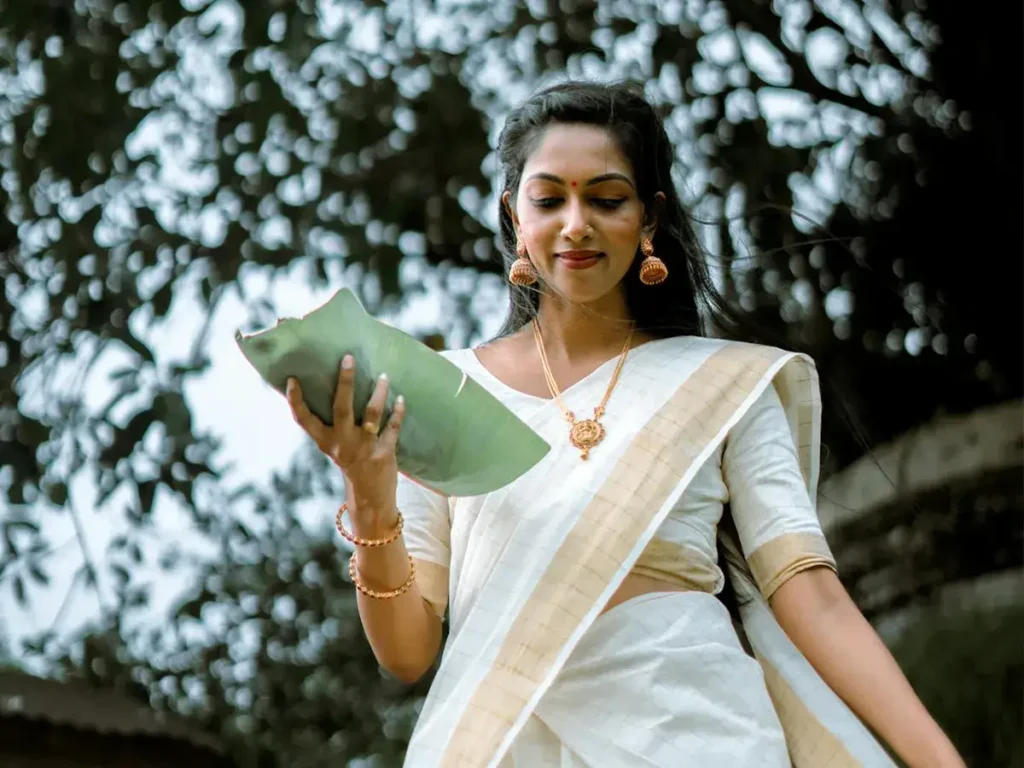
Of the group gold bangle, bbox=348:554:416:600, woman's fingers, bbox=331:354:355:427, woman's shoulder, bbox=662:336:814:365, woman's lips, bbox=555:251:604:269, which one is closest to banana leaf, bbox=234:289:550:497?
woman's fingers, bbox=331:354:355:427

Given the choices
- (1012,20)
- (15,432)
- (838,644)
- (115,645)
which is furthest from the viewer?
(115,645)

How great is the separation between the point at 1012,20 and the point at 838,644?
369 centimetres

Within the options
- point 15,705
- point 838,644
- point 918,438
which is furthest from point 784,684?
point 15,705

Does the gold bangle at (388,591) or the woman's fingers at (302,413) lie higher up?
the woman's fingers at (302,413)

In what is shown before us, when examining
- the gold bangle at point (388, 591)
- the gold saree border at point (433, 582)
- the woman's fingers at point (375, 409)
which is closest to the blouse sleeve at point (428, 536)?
the gold saree border at point (433, 582)

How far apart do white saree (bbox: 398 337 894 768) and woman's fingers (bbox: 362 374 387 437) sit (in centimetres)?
35

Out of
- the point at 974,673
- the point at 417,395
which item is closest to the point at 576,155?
the point at 417,395

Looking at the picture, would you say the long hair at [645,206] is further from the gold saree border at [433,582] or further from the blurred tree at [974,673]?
the blurred tree at [974,673]

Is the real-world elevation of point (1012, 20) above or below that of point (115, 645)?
above

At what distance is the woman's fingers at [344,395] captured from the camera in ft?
6.91

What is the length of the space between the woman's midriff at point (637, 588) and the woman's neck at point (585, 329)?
1.18ft

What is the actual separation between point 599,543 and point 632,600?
0.09 metres

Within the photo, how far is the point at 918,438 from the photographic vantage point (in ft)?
17.3

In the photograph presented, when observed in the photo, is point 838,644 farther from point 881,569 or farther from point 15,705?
point 15,705
